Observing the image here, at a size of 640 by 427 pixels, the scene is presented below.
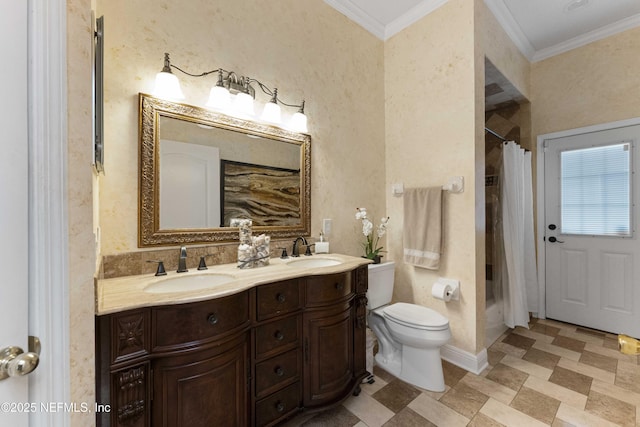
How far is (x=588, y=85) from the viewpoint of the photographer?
8.93 ft

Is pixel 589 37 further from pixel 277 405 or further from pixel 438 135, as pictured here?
pixel 277 405

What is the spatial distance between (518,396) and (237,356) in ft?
6.25

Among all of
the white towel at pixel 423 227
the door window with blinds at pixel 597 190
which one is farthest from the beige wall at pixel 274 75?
the door window with blinds at pixel 597 190

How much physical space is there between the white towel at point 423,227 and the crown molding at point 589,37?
245 centimetres

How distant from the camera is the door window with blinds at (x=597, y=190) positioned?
8.29 ft

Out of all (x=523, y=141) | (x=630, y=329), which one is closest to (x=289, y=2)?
(x=523, y=141)

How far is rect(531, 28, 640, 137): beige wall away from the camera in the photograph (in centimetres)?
250

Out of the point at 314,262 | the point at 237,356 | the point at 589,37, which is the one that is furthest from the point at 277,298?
the point at 589,37

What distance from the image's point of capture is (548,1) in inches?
90.0

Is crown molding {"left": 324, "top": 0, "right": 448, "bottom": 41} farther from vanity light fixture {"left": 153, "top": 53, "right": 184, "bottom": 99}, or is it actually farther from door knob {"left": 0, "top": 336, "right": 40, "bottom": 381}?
door knob {"left": 0, "top": 336, "right": 40, "bottom": 381}

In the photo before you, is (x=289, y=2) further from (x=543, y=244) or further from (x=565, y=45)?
(x=543, y=244)

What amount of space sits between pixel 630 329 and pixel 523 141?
219 cm

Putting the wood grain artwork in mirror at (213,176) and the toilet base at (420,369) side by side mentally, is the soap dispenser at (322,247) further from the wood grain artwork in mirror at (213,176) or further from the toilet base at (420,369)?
the toilet base at (420,369)

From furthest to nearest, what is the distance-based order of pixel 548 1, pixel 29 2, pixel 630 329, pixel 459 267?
pixel 630 329, pixel 548 1, pixel 459 267, pixel 29 2
